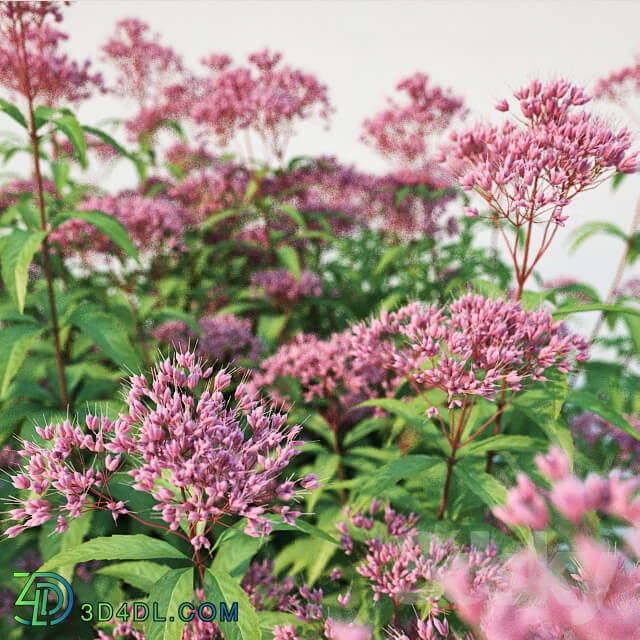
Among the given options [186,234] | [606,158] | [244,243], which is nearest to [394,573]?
[606,158]

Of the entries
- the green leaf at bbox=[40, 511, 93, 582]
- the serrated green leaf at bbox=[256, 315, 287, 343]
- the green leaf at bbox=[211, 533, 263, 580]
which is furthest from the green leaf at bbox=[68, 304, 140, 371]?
the serrated green leaf at bbox=[256, 315, 287, 343]

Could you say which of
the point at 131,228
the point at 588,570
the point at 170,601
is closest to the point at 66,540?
the point at 170,601

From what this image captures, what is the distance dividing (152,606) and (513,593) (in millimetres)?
1199

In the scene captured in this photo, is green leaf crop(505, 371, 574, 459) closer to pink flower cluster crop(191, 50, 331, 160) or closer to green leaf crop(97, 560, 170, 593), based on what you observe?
green leaf crop(97, 560, 170, 593)

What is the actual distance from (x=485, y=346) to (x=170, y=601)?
1.73 meters

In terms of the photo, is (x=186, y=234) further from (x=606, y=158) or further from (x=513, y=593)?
(x=513, y=593)

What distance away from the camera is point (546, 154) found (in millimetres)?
2514

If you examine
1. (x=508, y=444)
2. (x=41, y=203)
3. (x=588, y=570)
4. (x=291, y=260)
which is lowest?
(x=508, y=444)

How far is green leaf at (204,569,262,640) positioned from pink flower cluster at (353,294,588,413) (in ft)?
3.94

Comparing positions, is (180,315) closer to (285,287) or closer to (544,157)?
(285,287)

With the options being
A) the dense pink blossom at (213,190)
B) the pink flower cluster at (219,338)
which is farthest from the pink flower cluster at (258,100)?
the pink flower cluster at (219,338)

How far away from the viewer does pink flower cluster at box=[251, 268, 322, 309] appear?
4.79 meters

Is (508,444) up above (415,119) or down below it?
below

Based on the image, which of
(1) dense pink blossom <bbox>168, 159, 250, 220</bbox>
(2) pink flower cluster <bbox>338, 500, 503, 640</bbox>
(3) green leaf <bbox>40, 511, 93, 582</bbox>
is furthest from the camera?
(1) dense pink blossom <bbox>168, 159, 250, 220</bbox>
